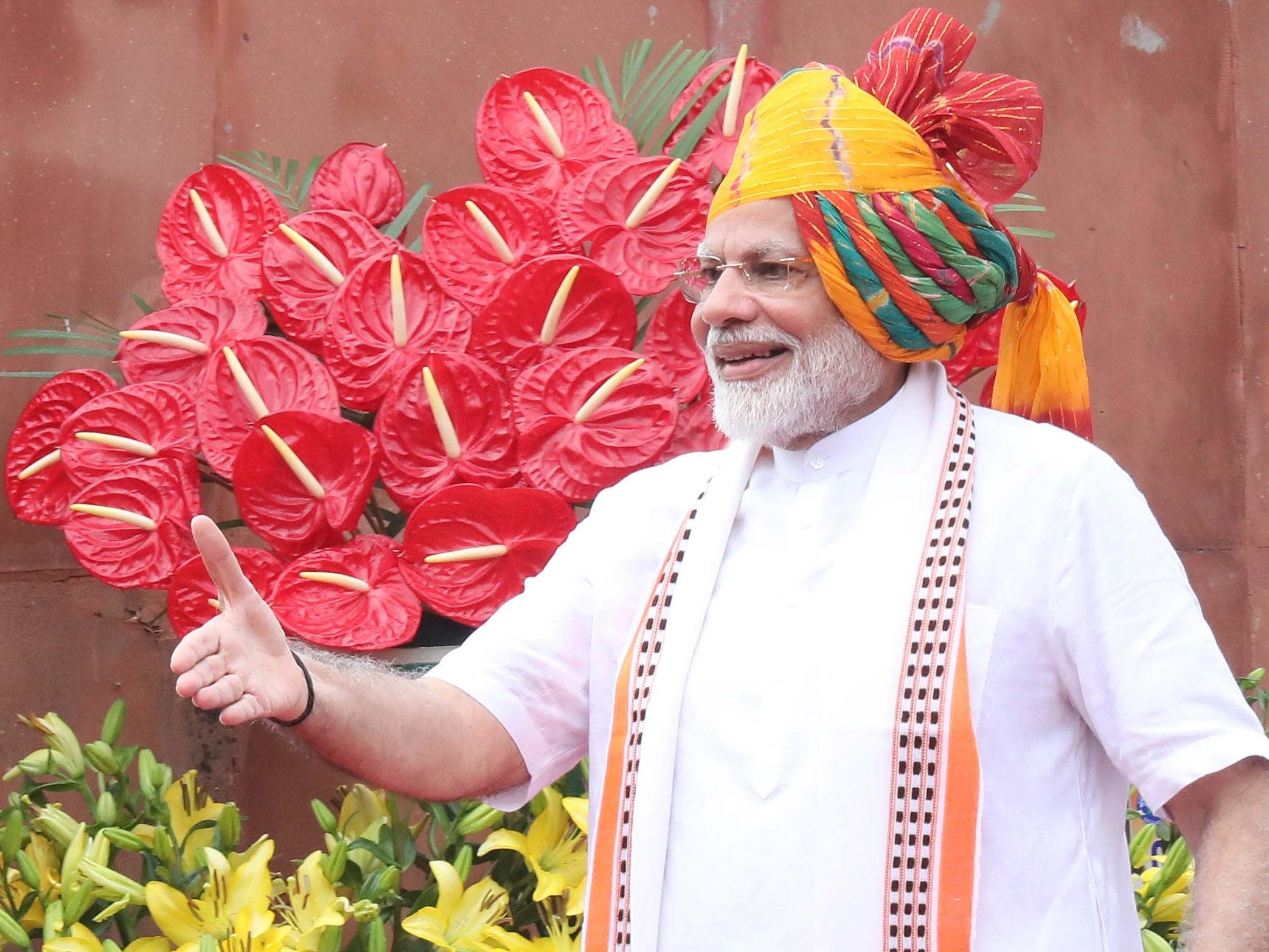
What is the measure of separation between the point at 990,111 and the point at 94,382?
→ 4.25ft

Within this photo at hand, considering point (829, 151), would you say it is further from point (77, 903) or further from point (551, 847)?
point (77, 903)

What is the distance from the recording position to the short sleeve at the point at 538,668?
1572 mm

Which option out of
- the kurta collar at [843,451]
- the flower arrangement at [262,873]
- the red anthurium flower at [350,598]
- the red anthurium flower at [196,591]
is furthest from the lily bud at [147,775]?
the kurta collar at [843,451]

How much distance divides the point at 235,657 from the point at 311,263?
0.90 meters

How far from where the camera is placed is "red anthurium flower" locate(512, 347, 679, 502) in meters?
1.96

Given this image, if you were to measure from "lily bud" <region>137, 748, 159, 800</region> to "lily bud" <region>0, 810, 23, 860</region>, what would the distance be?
163mm

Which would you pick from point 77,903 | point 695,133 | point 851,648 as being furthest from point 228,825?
point 695,133

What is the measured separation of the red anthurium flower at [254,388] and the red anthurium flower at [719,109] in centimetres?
64

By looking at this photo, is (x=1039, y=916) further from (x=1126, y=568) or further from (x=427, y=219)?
(x=427, y=219)

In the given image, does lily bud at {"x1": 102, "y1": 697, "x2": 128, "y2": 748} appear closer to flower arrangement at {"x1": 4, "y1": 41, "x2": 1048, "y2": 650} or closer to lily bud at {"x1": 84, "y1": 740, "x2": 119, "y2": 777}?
lily bud at {"x1": 84, "y1": 740, "x2": 119, "y2": 777}

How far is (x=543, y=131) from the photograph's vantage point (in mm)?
2213

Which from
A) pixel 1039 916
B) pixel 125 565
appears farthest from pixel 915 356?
pixel 125 565

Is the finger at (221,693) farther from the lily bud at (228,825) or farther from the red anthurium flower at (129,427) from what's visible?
the red anthurium flower at (129,427)

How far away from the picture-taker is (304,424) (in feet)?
6.32
